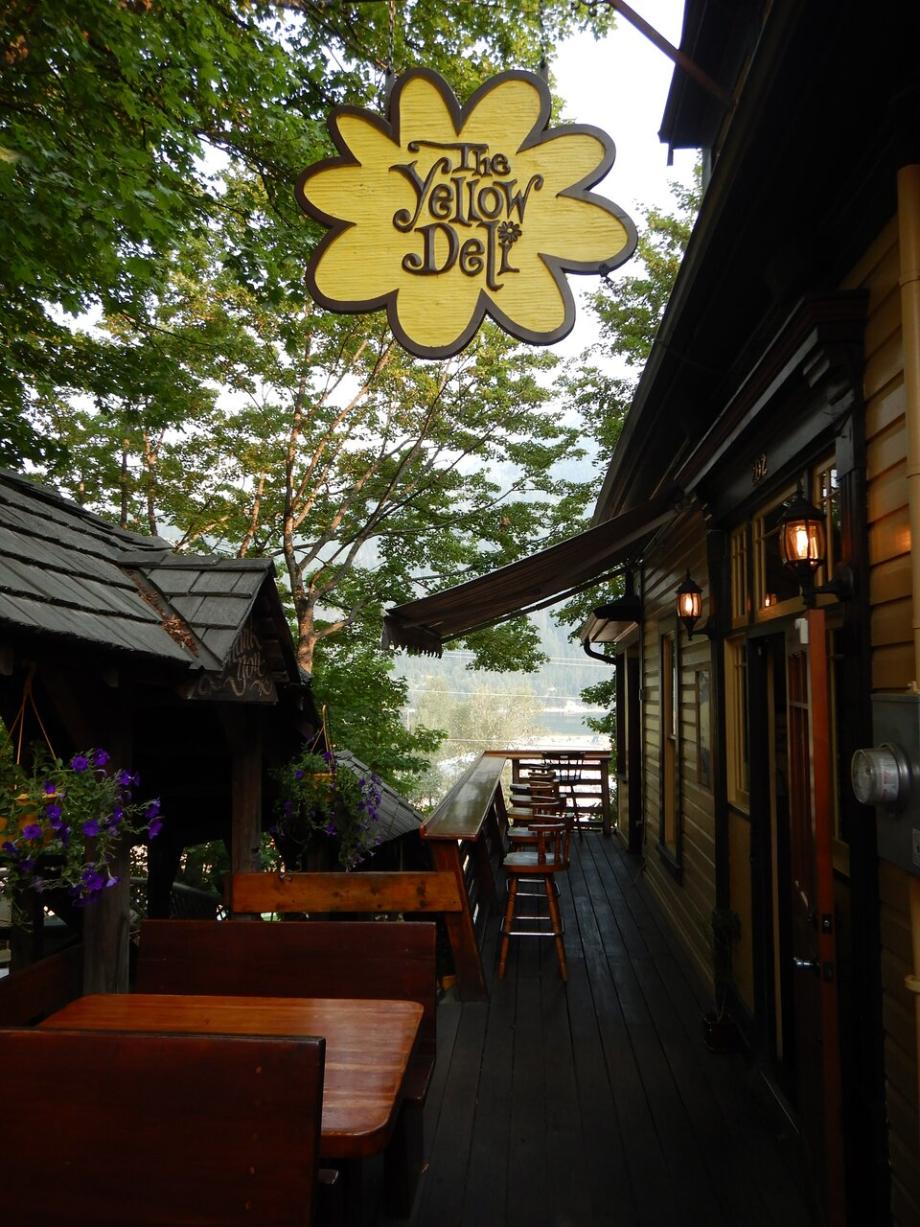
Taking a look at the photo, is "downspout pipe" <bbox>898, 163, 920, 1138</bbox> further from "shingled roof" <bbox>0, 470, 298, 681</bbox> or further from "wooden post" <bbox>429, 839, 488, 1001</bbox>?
"wooden post" <bbox>429, 839, 488, 1001</bbox>

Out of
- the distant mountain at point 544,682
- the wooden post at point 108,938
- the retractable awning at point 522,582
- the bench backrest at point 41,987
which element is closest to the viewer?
the bench backrest at point 41,987

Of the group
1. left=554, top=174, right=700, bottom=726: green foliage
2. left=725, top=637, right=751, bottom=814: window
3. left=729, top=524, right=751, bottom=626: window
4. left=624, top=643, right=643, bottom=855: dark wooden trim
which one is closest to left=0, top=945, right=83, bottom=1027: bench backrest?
left=725, top=637, right=751, bottom=814: window

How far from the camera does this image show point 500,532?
14.7 metres

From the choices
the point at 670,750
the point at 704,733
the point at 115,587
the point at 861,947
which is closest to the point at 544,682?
the point at 670,750

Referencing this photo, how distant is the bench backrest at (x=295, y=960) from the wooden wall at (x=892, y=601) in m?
1.44

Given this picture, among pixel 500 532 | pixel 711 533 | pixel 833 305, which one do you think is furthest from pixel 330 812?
pixel 500 532

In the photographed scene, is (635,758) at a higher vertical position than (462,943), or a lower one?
higher

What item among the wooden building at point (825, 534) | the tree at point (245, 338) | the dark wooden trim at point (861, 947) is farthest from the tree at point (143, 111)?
the dark wooden trim at point (861, 947)

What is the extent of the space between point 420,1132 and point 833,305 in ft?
10.3

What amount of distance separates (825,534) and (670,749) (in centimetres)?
415

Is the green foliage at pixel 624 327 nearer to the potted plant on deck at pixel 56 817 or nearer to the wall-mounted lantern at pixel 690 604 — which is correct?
the wall-mounted lantern at pixel 690 604

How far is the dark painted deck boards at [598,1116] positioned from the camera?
2723mm

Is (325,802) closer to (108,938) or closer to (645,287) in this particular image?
(108,938)

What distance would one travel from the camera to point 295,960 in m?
2.87
